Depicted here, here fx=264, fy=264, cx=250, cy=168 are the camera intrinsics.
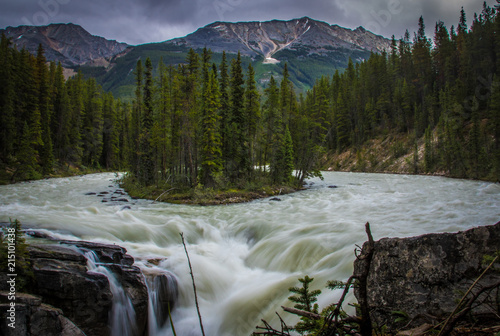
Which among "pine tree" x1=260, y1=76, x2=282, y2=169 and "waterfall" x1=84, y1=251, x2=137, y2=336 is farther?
"pine tree" x1=260, y1=76, x2=282, y2=169

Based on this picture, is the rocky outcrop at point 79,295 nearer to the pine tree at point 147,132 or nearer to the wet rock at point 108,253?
the wet rock at point 108,253

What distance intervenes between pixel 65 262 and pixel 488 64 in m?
68.6

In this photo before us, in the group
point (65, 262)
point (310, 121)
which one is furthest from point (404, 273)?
point (310, 121)

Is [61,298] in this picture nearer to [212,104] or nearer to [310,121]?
[212,104]

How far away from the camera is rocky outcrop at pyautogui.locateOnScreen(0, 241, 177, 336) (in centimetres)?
423

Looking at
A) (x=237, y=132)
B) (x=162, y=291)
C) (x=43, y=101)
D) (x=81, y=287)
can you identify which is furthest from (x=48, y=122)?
(x=81, y=287)

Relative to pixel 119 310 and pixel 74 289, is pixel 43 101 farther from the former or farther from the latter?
pixel 119 310

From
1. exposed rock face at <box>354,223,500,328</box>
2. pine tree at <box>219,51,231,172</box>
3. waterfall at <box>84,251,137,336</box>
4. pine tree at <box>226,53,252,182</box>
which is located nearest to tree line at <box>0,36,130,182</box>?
pine tree at <box>219,51,231,172</box>

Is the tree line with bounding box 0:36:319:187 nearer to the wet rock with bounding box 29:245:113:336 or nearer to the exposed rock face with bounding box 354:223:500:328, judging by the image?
the wet rock with bounding box 29:245:113:336

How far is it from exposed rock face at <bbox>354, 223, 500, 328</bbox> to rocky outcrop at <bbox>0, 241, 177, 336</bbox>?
430cm

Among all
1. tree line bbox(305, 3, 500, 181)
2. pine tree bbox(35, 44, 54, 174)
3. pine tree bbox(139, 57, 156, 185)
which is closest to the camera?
pine tree bbox(139, 57, 156, 185)

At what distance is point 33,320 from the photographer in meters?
4.09

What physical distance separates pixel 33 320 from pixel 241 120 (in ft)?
91.3

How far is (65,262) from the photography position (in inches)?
220
